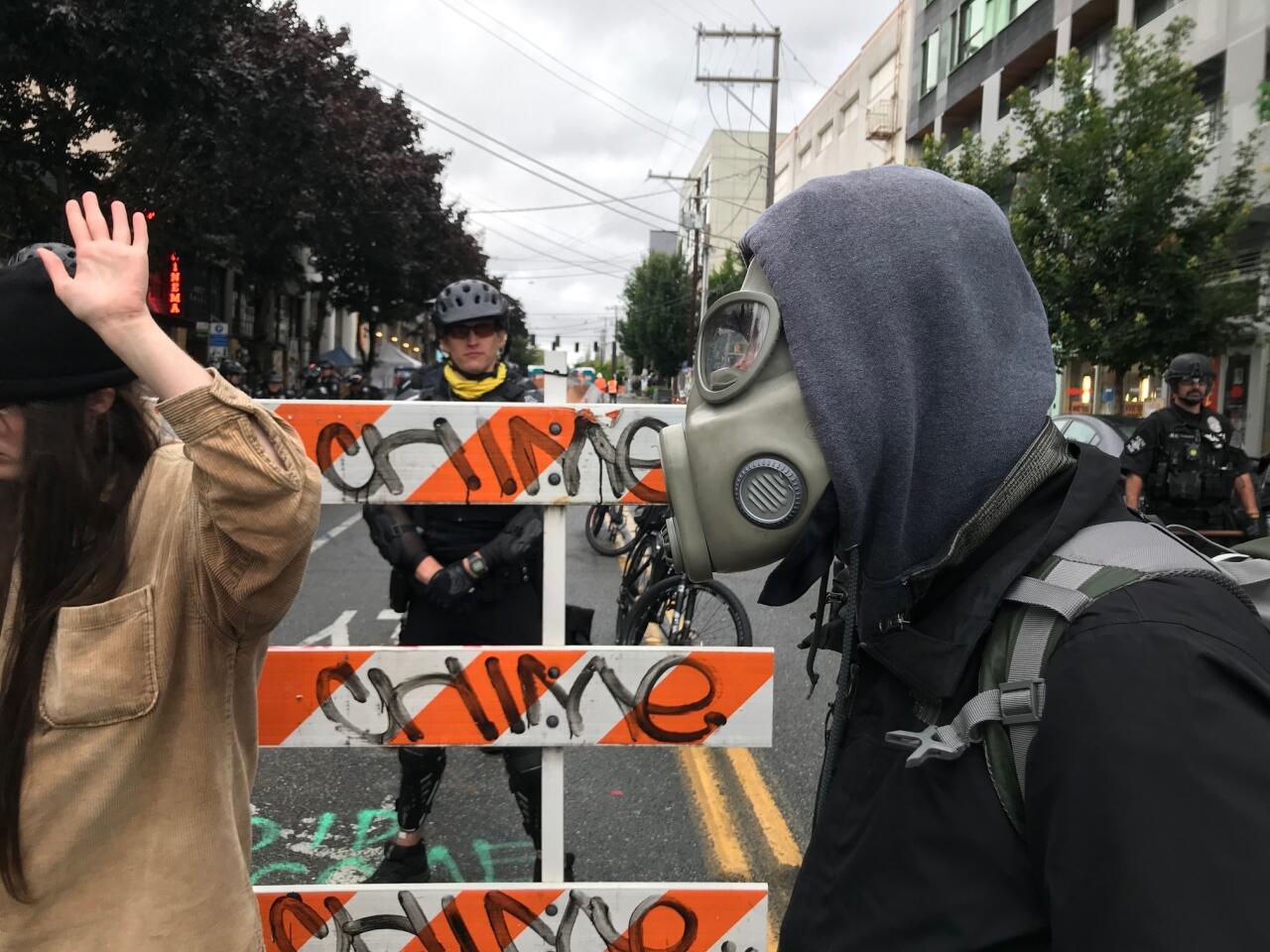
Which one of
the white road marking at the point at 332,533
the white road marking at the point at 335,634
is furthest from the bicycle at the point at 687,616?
the white road marking at the point at 332,533

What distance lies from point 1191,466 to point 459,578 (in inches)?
230

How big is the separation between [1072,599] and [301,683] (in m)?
2.00

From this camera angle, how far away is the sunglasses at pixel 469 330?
360cm

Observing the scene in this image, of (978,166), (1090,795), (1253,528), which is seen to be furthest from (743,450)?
(978,166)

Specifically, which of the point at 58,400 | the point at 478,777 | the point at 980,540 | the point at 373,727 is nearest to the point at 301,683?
the point at 373,727

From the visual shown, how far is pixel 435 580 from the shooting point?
319cm

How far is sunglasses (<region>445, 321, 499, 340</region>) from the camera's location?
11.8ft

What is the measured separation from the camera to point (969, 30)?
30203 mm

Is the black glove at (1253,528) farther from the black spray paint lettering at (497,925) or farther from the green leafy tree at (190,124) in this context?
the green leafy tree at (190,124)

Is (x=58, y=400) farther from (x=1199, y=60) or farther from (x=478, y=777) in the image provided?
(x=1199, y=60)

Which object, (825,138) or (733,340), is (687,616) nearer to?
(733,340)

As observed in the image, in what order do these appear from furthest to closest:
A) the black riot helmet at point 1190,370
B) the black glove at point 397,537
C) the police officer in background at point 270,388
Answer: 1. the police officer in background at point 270,388
2. the black riot helmet at point 1190,370
3. the black glove at point 397,537

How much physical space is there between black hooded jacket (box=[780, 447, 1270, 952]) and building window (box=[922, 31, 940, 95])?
34963 mm

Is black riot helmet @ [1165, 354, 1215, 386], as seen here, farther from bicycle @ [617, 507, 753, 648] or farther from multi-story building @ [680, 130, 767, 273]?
multi-story building @ [680, 130, 767, 273]
